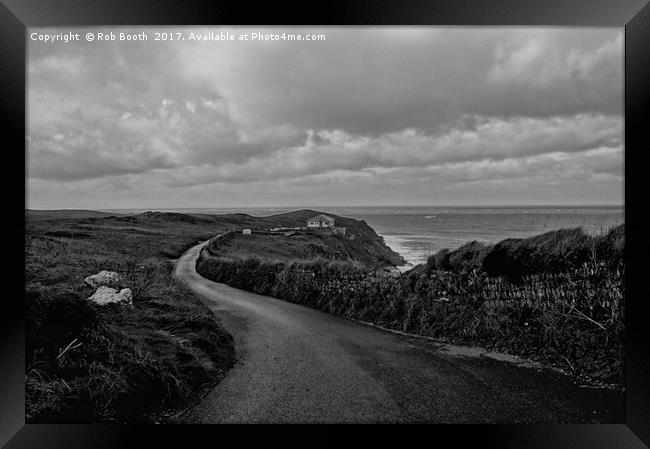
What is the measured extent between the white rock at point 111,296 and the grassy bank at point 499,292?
800 millimetres

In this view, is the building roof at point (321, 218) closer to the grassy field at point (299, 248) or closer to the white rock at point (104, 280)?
the grassy field at point (299, 248)

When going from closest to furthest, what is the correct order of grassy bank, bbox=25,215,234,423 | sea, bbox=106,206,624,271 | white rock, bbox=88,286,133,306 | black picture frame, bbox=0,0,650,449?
grassy bank, bbox=25,215,234,423, black picture frame, bbox=0,0,650,449, white rock, bbox=88,286,133,306, sea, bbox=106,206,624,271

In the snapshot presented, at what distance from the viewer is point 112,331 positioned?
275 centimetres

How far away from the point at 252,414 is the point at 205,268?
5.66 ft

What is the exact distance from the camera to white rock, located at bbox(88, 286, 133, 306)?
9.50ft

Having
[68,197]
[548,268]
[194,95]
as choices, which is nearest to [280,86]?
[194,95]

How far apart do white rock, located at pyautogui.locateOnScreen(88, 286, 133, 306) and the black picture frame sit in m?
0.70

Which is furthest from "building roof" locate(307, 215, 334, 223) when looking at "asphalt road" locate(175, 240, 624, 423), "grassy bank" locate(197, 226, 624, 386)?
"asphalt road" locate(175, 240, 624, 423)

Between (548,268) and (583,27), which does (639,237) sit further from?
(583,27)

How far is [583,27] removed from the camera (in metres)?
2.88

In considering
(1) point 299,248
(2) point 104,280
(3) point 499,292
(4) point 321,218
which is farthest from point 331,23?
(2) point 104,280

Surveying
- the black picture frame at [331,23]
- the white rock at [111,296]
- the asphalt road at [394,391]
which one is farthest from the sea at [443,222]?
the asphalt road at [394,391]

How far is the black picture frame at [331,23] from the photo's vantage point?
2707mm

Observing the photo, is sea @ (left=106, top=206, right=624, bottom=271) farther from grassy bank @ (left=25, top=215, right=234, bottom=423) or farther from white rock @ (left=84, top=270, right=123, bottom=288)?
white rock @ (left=84, top=270, right=123, bottom=288)
